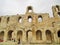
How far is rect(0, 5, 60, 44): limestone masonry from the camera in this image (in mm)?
24003

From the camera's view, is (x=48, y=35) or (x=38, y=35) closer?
(x=48, y=35)

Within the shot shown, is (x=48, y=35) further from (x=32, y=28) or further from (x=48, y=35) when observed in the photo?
(x=32, y=28)

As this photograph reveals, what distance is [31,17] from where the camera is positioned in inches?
1069

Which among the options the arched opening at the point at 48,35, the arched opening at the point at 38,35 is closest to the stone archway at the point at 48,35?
the arched opening at the point at 48,35

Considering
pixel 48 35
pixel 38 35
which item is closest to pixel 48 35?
pixel 48 35

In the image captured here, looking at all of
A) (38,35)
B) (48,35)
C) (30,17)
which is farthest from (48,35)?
(30,17)

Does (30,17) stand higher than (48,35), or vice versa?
(30,17)

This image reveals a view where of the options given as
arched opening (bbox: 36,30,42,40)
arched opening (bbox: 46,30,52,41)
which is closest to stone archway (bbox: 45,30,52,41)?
arched opening (bbox: 46,30,52,41)

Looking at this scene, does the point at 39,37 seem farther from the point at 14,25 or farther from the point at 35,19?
the point at 14,25

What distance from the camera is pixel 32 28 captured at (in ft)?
83.6

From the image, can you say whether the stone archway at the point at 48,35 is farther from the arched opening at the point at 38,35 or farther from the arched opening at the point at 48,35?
the arched opening at the point at 38,35

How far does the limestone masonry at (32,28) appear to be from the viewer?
945 inches

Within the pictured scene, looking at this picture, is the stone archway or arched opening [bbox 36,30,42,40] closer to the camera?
the stone archway

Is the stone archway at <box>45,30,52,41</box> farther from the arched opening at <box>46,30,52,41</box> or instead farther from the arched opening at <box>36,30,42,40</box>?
the arched opening at <box>36,30,42,40</box>
